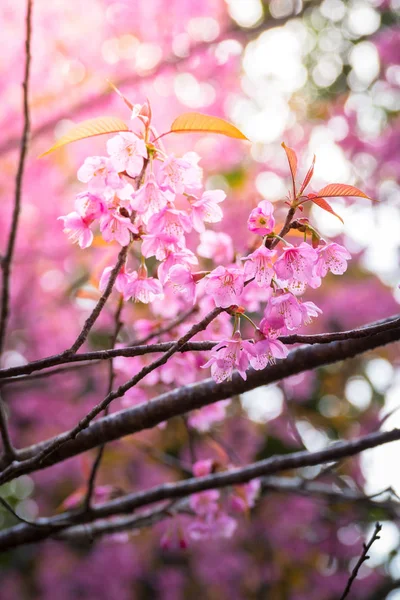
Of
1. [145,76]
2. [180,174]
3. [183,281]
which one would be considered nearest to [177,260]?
[183,281]

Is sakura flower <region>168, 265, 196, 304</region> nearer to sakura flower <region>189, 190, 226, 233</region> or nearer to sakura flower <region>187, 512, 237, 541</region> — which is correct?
sakura flower <region>189, 190, 226, 233</region>

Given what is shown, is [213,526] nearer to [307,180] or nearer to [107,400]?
[107,400]

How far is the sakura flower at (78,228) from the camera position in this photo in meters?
0.94

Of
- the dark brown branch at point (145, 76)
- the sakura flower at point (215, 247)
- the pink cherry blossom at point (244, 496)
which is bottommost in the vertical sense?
the pink cherry blossom at point (244, 496)

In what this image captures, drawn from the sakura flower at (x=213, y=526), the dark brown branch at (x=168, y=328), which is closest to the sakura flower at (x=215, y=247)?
the dark brown branch at (x=168, y=328)

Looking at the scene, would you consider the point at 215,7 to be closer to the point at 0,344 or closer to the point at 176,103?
the point at 176,103

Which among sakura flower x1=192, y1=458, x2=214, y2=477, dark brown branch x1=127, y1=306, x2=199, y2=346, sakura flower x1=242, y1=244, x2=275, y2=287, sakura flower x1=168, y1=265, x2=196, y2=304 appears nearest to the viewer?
sakura flower x1=242, y1=244, x2=275, y2=287

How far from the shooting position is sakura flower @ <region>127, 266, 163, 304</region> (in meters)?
0.96

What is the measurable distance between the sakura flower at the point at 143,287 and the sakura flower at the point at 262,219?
20 cm

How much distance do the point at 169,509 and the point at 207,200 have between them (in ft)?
3.69

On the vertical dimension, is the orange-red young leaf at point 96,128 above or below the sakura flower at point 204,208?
above

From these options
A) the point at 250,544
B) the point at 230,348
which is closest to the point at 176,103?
the point at 250,544

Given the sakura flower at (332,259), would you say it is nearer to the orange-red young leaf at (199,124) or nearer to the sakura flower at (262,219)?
the sakura flower at (262,219)

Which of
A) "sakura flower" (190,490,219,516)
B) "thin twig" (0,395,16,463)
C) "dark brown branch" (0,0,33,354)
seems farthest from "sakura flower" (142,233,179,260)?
"sakura flower" (190,490,219,516)
